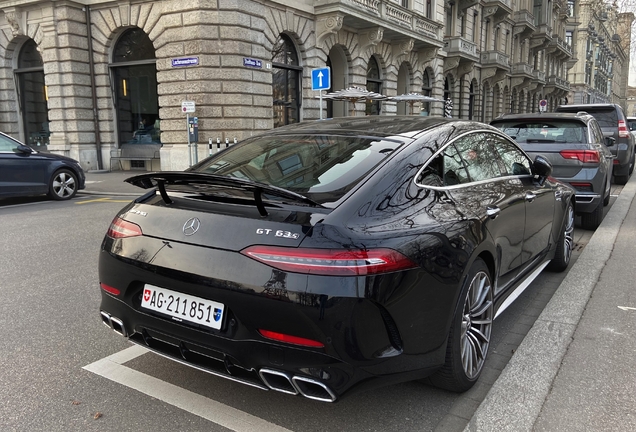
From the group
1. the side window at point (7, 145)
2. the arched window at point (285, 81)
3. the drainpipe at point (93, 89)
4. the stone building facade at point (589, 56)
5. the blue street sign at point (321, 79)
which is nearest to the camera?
the side window at point (7, 145)

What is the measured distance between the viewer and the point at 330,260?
216 cm

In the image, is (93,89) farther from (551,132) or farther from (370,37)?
(551,132)

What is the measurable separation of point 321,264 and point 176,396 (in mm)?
1309

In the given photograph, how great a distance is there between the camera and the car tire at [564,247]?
500cm

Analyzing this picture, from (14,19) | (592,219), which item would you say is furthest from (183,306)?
(14,19)

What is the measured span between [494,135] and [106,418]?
3.25 meters

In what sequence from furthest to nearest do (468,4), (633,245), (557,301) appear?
(468,4)
(633,245)
(557,301)

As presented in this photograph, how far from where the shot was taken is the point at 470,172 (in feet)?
10.7

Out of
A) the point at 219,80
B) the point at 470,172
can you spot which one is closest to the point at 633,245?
the point at 470,172

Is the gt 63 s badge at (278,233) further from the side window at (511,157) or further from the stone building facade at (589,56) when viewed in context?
the stone building facade at (589,56)

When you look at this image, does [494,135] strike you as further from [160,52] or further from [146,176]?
[160,52]

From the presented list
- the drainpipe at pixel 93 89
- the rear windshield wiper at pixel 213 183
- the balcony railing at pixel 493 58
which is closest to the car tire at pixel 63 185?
the drainpipe at pixel 93 89

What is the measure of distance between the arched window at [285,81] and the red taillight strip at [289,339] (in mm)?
16508

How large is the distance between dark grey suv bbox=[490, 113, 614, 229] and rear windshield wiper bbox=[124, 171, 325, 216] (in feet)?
18.4
